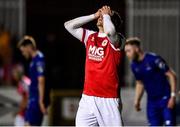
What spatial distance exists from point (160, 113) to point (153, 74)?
612mm

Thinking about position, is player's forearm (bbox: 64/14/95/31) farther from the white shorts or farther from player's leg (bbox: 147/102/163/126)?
player's leg (bbox: 147/102/163/126)

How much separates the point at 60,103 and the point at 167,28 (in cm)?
307

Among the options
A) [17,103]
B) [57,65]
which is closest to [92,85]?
[17,103]

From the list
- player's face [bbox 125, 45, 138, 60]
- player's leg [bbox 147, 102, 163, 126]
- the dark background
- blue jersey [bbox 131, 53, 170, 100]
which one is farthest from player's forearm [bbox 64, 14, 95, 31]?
the dark background

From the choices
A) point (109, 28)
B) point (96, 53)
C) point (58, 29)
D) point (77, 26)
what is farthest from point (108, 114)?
point (58, 29)

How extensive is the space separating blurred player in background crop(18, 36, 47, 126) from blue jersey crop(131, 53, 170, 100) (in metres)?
1.51

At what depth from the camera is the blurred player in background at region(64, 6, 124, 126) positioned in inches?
317

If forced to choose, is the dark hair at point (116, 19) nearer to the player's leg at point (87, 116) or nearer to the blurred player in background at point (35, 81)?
the player's leg at point (87, 116)

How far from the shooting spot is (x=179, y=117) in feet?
46.3

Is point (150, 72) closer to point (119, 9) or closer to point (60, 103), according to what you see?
point (60, 103)

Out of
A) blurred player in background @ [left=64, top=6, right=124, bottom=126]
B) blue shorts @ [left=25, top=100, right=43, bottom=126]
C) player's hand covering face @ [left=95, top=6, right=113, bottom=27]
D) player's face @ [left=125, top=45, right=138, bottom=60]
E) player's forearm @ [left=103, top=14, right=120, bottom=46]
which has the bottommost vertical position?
blue shorts @ [left=25, top=100, right=43, bottom=126]

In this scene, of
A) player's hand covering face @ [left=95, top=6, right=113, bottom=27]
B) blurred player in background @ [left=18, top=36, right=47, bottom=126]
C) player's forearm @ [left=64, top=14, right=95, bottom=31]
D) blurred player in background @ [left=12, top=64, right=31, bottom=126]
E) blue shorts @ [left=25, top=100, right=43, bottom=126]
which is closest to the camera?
player's hand covering face @ [left=95, top=6, right=113, bottom=27]

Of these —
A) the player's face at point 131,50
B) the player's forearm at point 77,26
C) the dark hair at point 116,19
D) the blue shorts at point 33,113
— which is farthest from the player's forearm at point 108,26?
the blue shorts at point 33,113

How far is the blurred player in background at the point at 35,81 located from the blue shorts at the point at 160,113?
5.54 feet
